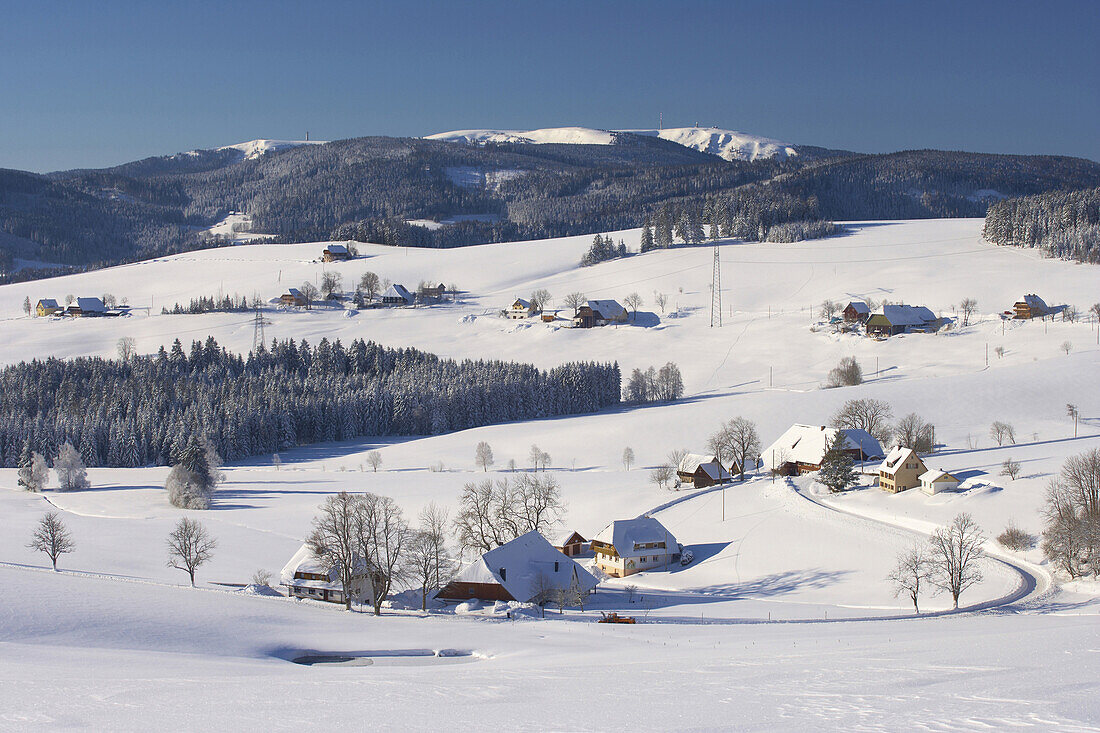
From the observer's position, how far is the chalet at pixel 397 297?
150 m

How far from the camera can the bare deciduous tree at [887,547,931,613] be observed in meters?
35.5

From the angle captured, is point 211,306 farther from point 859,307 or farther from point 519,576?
point 519,576

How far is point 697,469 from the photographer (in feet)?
196

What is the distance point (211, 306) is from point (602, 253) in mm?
69691

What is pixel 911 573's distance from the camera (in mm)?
38188

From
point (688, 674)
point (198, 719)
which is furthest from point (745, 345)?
point (198, 719)

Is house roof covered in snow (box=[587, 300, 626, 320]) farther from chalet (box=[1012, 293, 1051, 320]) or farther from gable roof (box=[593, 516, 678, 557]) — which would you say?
gable roof (box=[593, 516, 678, 557])

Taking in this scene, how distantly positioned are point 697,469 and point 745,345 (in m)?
54.9

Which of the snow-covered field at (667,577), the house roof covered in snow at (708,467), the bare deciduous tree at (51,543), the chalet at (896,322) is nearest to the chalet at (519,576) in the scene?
the snow-covered field at (667,577)

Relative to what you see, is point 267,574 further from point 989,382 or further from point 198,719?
point 989,382

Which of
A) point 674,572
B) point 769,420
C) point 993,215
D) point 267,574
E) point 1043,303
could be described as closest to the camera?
point 267,574

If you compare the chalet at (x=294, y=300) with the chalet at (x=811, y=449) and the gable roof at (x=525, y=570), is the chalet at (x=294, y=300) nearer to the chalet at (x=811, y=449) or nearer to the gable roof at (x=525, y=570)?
the chalet at (x=811, y=449)

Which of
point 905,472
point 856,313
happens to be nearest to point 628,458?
point 905,472

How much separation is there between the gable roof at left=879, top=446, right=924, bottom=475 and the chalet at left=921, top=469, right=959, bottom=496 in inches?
72.6
